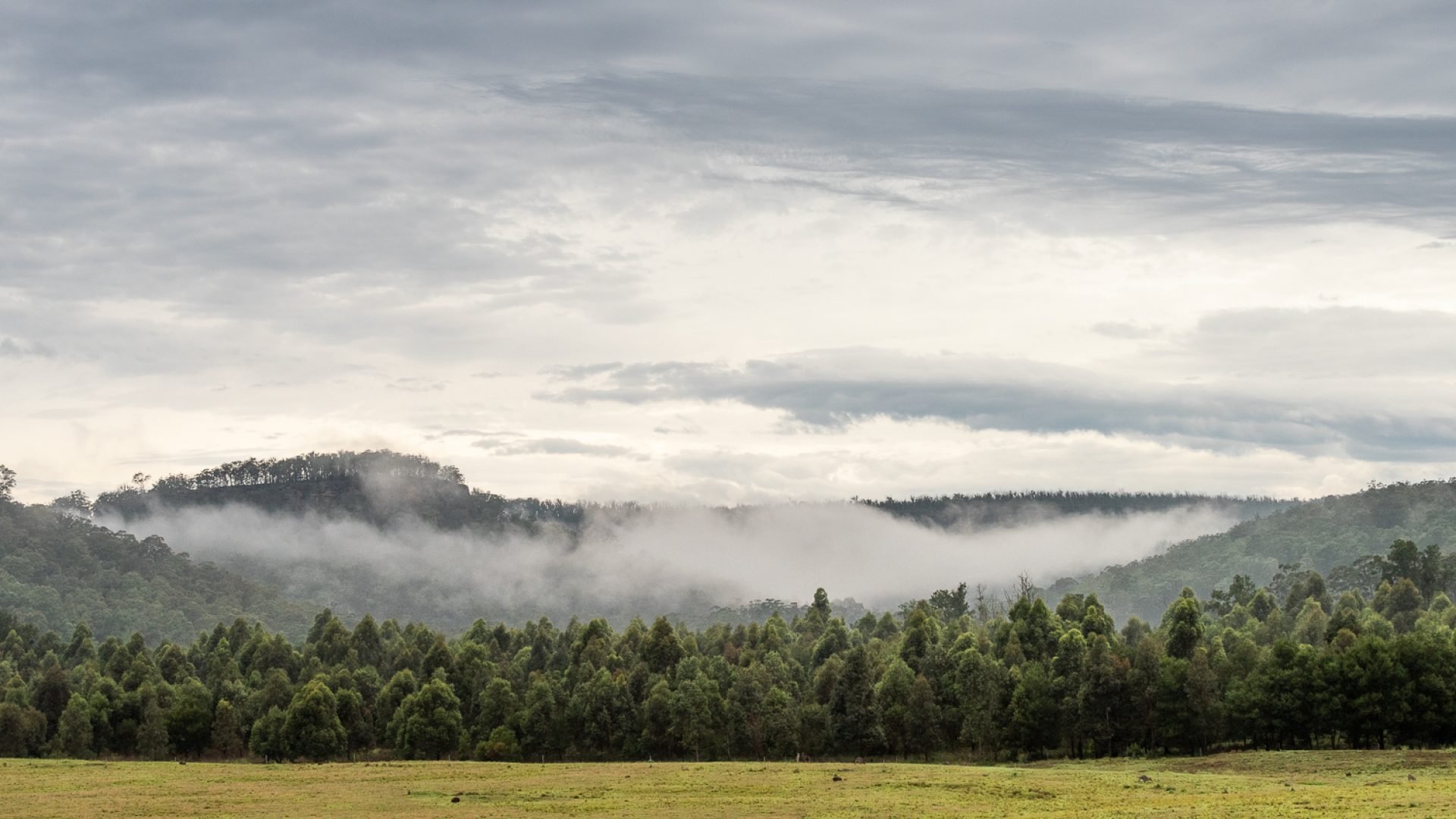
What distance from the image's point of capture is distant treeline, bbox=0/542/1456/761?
478 feet

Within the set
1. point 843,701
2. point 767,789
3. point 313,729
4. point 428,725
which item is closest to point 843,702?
point 843,701

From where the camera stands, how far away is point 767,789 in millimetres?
107000

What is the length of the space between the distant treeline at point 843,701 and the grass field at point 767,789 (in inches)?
594

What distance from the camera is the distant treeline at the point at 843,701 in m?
146

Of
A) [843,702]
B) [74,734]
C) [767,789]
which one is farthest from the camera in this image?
[74,734]

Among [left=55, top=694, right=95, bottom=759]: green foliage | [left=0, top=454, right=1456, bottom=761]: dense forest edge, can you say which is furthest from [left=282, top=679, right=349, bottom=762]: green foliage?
[left=55, top=694, right=95, bottom=759]: green foliage

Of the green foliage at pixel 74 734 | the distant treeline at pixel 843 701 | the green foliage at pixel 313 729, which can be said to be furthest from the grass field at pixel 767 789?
the green foliage at pixel 74 734

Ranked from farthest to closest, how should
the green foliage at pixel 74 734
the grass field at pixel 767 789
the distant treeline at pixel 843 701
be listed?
1. the green foliage at pixel 74 734
2. the distant treeline at pixel 843 701
3. the grass field at pixel 767 789

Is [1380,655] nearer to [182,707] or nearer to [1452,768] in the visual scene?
[1452,768]

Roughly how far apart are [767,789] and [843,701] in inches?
2487

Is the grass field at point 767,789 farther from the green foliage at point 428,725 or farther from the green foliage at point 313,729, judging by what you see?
the green foliage at point 428,725

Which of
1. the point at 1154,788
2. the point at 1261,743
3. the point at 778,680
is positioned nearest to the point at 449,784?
the point at 1154,788

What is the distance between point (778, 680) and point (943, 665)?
70.6 feet

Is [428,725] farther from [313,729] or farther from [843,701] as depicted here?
[843,701]
